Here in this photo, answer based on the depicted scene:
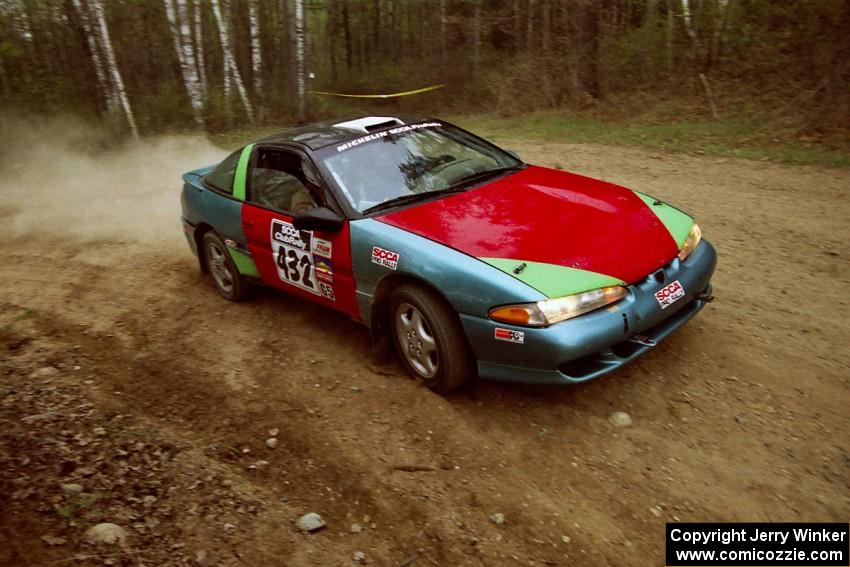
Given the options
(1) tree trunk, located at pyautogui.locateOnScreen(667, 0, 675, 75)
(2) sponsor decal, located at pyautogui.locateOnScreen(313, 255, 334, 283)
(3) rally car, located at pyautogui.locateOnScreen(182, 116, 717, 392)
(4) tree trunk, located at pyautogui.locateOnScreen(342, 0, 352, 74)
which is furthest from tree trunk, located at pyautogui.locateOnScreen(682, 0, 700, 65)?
(4) tree trunk, located at pyautogui.locateOnScreen(342, 0, 352, 74)

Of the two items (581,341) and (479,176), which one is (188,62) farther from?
(581,341)

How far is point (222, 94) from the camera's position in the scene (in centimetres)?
1900

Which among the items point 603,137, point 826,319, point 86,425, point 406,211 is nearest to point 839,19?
point 603,137

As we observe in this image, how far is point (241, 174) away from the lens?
523 centimetres

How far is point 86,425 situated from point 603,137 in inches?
418

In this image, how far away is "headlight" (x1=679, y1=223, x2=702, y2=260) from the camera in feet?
13.1

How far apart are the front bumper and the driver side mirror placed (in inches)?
43.8

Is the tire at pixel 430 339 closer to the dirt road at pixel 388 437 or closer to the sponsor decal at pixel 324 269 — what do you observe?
the dirt road at pixel 388 437

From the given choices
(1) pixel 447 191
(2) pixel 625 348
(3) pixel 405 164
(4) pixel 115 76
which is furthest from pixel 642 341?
(4) pixel 115 76

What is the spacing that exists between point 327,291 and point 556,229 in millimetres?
1647

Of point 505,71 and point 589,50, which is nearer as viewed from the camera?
point 589,50

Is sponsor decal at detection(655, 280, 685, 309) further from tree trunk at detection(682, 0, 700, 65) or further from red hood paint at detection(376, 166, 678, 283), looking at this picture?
tree trunk at detection(682, 0, 700, 65)

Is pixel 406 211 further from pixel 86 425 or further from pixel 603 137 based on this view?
pixel 603 137

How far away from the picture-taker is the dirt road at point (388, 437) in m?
Answer: 2.93
